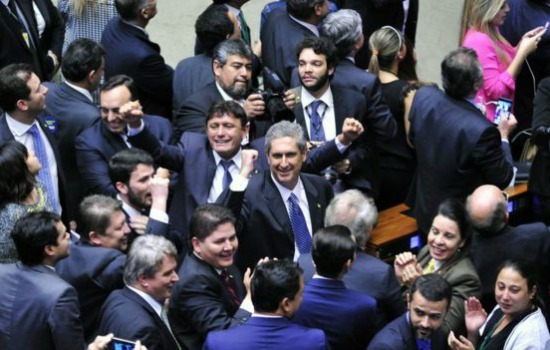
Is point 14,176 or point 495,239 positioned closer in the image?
point 14,176

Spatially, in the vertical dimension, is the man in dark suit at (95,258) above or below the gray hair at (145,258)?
below

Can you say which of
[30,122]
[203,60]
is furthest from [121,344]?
[203,60]

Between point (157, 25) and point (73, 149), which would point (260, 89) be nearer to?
point (73, 149)

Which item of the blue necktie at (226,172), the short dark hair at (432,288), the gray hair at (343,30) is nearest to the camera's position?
the short dark hair at (432,288)

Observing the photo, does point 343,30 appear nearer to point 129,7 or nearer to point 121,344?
point 129,7

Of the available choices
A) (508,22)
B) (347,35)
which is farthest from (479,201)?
(508,22)

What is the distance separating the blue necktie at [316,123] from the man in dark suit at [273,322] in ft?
6.67

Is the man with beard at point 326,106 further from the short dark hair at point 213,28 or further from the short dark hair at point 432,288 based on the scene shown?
the short dark hair at point 432,288

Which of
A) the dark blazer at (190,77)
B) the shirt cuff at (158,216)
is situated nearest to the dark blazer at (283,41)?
the dark blazer at (190,77)

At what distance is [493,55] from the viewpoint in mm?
8078

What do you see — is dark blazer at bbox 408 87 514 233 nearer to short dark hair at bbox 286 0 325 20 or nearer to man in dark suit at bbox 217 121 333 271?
man in dark suit at bbox 217 121 333 271

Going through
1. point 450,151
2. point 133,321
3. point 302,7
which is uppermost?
point 302,7

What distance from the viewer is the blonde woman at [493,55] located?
8039 millimetres

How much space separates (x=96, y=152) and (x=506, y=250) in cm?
230
